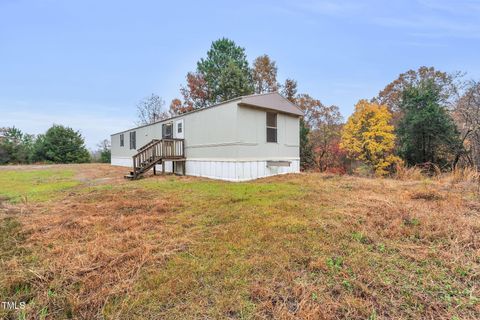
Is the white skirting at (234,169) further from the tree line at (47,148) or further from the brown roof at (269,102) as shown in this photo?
the tree line at (47,148)

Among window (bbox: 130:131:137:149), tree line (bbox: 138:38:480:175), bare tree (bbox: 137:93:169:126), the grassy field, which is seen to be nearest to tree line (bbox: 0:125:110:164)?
bare tree (bbox: 137:93:169:126)

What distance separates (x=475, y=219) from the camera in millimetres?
3312

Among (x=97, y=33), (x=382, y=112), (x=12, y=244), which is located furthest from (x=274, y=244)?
(x=382, y=112)

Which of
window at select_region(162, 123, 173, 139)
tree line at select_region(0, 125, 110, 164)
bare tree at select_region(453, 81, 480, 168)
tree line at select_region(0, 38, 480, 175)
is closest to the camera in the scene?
window at select_region(162, 123, 173, 139)

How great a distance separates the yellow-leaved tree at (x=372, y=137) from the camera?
16.0 meters

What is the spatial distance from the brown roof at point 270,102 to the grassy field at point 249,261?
16.6 ft

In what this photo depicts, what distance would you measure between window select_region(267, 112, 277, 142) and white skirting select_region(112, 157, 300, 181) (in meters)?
1.18

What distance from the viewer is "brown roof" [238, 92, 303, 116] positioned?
8.24 m

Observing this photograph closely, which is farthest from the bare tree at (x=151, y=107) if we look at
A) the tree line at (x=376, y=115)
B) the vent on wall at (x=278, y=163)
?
the vent on wall at (x=278, y=163)

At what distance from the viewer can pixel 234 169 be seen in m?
8.12

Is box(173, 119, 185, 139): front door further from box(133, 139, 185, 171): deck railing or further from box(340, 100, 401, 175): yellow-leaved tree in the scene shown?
box(340, 100, 401, 175): yellow-leaved tree

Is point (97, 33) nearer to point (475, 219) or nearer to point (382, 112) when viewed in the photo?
point (475, 219)

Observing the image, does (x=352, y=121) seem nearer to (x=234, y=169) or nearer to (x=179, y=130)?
(x=234, y=169)

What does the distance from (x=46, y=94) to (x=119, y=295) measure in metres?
27.1
